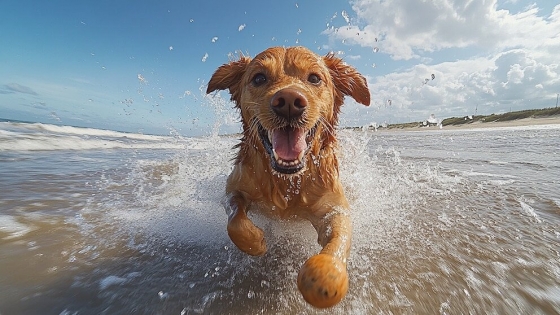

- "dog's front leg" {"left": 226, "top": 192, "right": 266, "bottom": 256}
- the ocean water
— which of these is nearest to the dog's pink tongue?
"dog's front leg" {"left": 226, "top": 192, "right": 266, "bottom": 256}

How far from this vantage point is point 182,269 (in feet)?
7.42

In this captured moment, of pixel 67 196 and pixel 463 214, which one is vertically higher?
pixel 67 196

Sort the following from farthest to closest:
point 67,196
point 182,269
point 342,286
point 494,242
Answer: point 67,196 < point 494,242 < point 182,269 < point 342,286

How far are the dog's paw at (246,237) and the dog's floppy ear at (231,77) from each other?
64.7 inches

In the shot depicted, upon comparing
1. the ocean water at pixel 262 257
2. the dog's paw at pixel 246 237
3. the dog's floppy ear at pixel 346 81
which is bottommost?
the ocean water at pixel 262 257

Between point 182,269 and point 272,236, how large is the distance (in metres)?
0.96

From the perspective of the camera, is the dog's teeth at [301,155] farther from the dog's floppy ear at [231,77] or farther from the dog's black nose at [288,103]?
the dog's floppy ear at [231,77]

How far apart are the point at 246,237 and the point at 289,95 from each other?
1067 mm

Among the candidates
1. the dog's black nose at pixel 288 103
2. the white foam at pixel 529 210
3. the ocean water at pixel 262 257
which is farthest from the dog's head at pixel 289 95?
the white foam at pixel 529 210

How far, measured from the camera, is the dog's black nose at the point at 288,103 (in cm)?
226

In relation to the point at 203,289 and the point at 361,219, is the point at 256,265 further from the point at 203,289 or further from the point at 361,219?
the point at 361,219

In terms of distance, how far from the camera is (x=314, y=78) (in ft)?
9.66

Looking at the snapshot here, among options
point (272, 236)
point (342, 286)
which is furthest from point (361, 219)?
point (342, 286)

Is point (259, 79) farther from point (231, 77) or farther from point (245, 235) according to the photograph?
point (245, 235)
